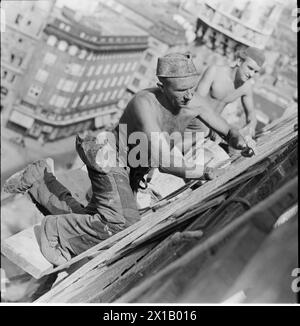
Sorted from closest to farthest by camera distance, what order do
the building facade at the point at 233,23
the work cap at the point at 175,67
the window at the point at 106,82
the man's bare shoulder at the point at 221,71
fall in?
the work cap at the point at 175,67
the man's bare shoulder at the point at 221,71
the building facade at the point at 233,23
the window at the point at 106,82

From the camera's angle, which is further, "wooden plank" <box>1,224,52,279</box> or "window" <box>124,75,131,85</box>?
"window" <box>124,75,131,85</box>

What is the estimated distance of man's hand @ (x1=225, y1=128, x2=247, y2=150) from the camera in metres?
5.54

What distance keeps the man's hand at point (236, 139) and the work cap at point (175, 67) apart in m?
1.16

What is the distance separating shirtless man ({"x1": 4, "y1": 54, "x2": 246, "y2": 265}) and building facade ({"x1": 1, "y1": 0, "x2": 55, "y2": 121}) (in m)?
30.6

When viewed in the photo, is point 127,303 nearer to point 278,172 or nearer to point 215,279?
point 215,279

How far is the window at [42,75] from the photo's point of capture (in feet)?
121

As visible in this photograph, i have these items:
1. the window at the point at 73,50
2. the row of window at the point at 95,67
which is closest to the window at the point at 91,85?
the row of window at the point at 95,67

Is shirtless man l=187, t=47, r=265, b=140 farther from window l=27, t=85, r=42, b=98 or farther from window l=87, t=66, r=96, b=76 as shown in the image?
window l=87, t=66, r=96, b=76

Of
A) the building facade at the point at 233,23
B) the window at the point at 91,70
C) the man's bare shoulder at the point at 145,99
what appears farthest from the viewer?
the window at the point at 91,70

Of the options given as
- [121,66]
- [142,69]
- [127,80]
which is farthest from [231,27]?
[127,80]

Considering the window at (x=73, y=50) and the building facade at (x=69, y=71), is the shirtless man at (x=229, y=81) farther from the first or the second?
the window at (x=73, y=50)

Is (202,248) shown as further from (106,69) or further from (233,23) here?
(106,69)

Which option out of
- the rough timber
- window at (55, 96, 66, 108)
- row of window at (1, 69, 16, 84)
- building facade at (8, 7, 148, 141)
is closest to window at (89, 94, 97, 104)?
building facade at (8, 7, 148, 141)
